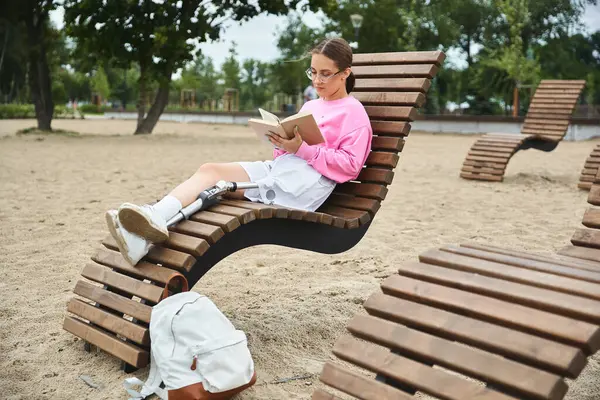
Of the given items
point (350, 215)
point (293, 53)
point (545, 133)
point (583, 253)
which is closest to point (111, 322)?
point (350, 215)

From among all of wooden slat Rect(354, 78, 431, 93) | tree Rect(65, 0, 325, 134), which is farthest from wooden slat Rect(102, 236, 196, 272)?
tree Rect(65, 0, 325, 134)

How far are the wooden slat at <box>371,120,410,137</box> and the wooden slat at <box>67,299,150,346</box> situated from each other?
182cm

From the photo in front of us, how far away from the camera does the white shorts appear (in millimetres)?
3555

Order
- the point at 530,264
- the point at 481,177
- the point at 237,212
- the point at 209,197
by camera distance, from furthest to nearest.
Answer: the point at 481,177 → the point at 209,197 → the point at 237,212 → the point at 530,264

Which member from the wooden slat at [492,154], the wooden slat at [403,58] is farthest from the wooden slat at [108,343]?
the wooden slat at [492,154]

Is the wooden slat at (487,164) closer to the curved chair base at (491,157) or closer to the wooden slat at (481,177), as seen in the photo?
the curved chair base at (491,157)

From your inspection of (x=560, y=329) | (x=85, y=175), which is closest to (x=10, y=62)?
(x=85, y=175)

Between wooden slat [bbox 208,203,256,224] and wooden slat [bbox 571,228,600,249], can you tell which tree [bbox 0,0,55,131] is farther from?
wooden slat [bbox 571,228,600,249]

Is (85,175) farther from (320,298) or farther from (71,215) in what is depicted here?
(320,298)

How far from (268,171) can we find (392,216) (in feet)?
10.9

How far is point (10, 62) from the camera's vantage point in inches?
1497

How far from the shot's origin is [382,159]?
150 inches

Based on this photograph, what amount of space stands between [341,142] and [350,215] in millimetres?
411

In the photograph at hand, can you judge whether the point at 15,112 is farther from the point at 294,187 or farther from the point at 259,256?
the point at 294,187
